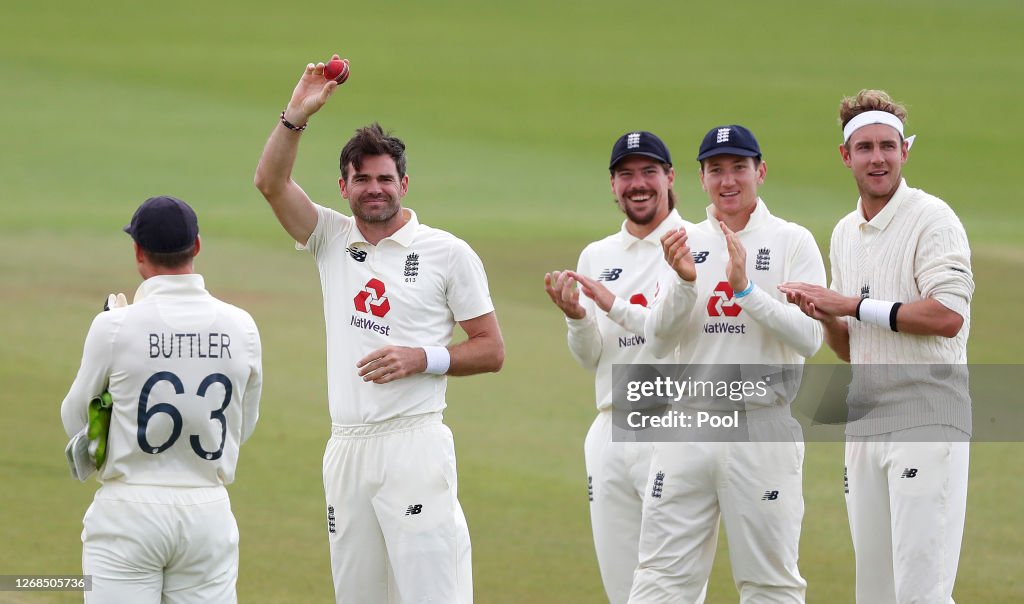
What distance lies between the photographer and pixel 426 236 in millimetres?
5461

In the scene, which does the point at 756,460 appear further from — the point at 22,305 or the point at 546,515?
the point at 22,305

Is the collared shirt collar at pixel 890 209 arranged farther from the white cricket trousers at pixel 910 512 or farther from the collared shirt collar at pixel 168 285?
the collared shirt collar at pixel 168 285

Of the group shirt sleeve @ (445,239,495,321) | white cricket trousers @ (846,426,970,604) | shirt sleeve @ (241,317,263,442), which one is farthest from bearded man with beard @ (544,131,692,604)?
shirt sleeve @ (241,317,263,442)

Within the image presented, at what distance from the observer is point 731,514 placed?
18.0 feet

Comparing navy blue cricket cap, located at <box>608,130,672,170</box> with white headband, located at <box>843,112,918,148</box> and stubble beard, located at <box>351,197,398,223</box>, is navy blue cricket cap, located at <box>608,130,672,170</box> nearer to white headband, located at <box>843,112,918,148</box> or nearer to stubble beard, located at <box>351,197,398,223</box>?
white headband, located at <box>843,112,918,148</box>

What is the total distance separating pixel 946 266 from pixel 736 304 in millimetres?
834

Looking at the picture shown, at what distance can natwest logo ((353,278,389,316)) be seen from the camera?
532cm

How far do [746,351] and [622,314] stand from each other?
1.96ft

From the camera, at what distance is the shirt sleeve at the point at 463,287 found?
5.40 meters

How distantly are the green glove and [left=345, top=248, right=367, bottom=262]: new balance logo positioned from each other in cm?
125

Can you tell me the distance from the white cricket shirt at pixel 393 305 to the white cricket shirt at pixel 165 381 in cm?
71

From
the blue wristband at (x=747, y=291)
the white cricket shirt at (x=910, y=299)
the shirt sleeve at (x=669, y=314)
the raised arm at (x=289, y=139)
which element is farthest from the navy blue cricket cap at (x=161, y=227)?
the white cricket shirt at (x=910, y=299)

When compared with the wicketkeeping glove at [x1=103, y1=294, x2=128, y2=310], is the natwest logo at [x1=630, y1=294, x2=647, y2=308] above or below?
above

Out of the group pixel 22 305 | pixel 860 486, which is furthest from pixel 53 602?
pixel 22 305
